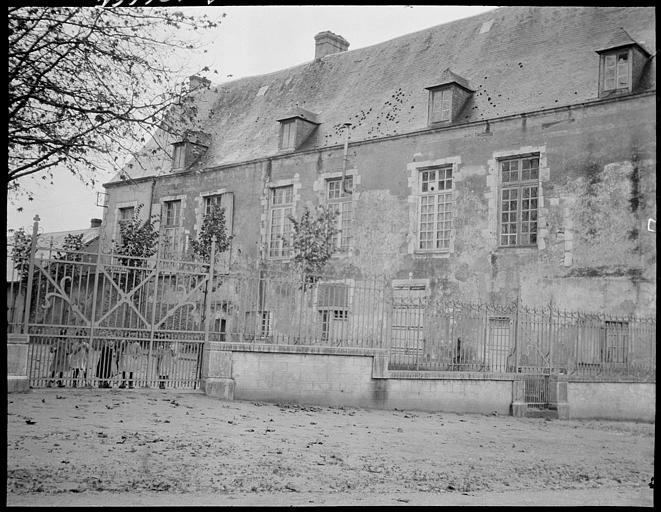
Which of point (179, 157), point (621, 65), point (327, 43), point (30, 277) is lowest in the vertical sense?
point (30, 277)

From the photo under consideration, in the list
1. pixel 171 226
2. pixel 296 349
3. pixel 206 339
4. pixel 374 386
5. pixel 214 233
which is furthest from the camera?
pixel 171 226

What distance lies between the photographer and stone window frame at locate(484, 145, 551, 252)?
17.1 meters

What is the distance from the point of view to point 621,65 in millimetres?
Answer: 16391

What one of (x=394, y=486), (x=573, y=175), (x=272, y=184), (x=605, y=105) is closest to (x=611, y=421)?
(x=573, y=175)

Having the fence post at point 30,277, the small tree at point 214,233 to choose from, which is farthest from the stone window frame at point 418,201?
the fence post at point 30,277

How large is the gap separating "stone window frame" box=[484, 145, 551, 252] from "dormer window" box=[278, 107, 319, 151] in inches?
265

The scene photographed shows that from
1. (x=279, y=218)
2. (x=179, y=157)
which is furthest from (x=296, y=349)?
(x=179, y=157)

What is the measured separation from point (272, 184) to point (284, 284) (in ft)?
38.4

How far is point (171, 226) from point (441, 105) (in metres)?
10.9

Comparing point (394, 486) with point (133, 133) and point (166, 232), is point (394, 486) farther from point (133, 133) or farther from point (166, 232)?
point (166, 232)

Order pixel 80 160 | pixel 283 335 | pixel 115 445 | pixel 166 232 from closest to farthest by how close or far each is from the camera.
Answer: pixel 115 445
pixel 80 160
pixel 283 335
pixel 166 232

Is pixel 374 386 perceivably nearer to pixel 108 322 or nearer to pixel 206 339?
pixel 206 339

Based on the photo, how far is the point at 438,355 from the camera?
1259 cm

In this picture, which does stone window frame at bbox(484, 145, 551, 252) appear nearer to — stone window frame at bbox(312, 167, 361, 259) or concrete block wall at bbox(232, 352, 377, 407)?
stone window frame at bbox(312, 167, 361, 259)
